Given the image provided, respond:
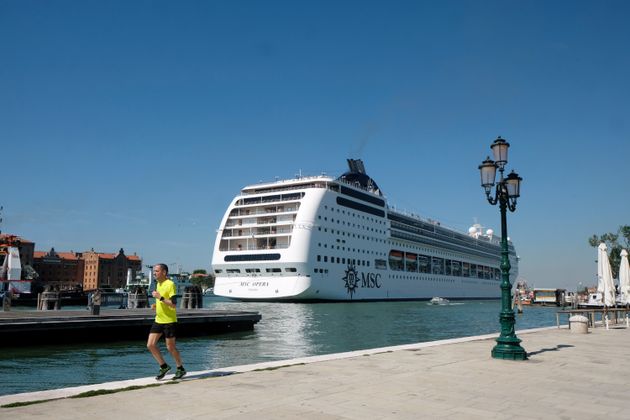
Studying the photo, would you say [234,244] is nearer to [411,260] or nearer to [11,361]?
[411,260]

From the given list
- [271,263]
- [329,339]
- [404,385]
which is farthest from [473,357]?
[271,263]

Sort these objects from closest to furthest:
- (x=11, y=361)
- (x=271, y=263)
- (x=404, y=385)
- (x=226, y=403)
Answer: (x=226, y=403), (x=404, y=385), (x=11, y=361), (x=271, y=263)

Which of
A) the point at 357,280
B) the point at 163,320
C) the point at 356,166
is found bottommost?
the point at 357,280

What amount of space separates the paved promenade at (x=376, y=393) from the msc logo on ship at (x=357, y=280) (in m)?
49.7

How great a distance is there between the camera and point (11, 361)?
47.9 ft

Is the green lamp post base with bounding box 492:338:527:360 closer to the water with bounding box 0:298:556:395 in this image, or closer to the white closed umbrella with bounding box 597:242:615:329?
the water with bounding box 0:298:556:395

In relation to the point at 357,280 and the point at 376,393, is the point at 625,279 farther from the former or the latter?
the point at 357,280

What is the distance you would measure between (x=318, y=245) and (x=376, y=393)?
4860 cm

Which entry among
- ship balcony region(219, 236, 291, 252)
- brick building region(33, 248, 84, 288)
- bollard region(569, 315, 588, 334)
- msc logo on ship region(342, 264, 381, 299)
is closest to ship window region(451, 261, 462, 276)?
msc logo on ship region(342, 264, 381, 299)

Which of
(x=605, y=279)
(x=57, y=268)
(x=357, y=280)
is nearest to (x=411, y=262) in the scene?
(x=357, y=280)

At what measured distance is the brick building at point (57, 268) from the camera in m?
134

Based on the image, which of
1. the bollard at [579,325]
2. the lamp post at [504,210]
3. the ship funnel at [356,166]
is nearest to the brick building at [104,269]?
the ship funnel at [356,166]

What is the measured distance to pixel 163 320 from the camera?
7840 millimetres

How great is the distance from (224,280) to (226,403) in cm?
5166
